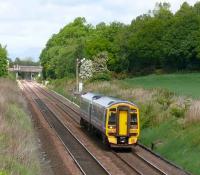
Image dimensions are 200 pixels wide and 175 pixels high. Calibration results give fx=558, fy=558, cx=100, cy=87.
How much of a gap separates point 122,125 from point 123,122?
173 millimetres

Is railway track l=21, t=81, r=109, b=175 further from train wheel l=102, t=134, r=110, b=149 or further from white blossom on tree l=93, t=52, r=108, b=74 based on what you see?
white blossom on tree l=93, t=52, r=108, b=74

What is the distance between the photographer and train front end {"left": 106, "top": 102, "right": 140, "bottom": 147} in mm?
30156

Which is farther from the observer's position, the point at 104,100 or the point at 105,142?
the point at 104,100

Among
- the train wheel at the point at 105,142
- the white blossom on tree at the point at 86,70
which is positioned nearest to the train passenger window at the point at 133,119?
the train wheel at the point at 105,142

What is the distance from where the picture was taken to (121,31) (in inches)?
4134

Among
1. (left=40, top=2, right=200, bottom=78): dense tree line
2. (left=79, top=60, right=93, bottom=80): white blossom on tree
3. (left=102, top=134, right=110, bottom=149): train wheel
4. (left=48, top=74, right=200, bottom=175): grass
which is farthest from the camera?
(left=79, top=60, right=93, bottom=80): white blossom on tree

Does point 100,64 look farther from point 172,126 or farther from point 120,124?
point 120,124

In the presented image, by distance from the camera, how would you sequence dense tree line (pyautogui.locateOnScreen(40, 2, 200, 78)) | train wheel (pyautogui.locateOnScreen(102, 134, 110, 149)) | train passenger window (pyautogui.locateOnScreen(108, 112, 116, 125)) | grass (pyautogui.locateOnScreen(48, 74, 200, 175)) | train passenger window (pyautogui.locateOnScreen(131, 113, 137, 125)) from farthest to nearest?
1. dense tree line (pyautogui.locateOnScreen(40, 2, 200, 78))
2. train wheel (pyautogui.locateOnScreen(102, 134, 110, 149))
3. train passenger window (pyautogui.locateOnScreen(131, 113, 137, 125))
4. train passenger window (pyautogui.locateOnScreen(108, 112, 116, 125))
5. grass (pyautogui.locateOnScreen(48, 74, 200, 175))

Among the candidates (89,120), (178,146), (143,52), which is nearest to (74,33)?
(143,52)

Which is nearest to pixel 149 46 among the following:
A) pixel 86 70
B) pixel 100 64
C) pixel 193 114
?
pixel 100 64

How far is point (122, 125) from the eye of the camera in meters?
30.3

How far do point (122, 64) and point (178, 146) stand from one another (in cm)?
6958

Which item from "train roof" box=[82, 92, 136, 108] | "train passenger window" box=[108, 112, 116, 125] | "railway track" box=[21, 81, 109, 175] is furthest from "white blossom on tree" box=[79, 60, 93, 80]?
"train passenger window" box=[108, 112, 116, 125]

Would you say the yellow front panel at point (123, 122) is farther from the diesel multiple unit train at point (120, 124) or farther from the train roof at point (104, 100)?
the train roof at point (104, 100)
